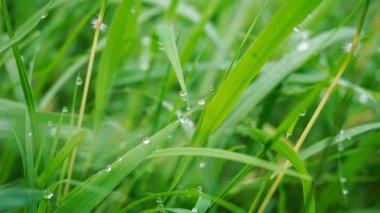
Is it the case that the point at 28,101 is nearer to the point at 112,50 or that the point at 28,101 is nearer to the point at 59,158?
the point at 59,158

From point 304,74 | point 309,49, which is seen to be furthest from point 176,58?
point 304,74

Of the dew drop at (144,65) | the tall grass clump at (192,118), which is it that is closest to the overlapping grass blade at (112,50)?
the tall grass clump at (192,118)

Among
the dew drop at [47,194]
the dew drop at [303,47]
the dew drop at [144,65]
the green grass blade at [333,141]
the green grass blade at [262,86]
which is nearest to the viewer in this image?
the dew drop at [47,194]

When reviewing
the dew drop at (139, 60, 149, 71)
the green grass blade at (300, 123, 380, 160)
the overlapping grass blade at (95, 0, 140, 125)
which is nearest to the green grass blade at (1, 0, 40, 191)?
the overlapping grass blade at (95, 0, 140, 125)

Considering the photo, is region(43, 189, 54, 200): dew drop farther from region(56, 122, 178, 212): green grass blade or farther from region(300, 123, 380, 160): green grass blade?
region(300, 123, 380, 160): green grass blade

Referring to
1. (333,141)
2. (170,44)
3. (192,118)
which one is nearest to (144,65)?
(192,118)

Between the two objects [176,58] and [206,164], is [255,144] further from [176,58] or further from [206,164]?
[176,58]

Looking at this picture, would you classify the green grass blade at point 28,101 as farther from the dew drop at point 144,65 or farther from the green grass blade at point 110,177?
the dew drop at point 144,65

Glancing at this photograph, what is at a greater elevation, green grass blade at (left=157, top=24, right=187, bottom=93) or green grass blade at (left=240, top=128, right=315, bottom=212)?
green grass blade at (left=157, top=24, right=187, bottom=93)
